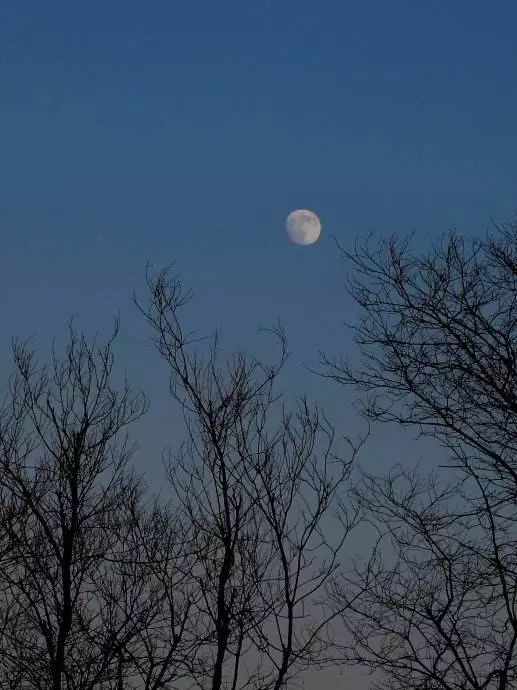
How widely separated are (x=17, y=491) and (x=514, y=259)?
20.5 ft

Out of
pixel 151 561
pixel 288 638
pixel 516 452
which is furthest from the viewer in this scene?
pixel 151 561

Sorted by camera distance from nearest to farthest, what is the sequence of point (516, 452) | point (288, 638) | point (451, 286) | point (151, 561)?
point (516, 452) → point (451, 286) → point (288, 638) → point (151, 561)

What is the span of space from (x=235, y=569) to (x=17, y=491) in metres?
2.76

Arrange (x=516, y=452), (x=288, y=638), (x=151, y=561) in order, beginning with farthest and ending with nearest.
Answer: (x=151, y=561)
(x=288, y=638)
(x=516, y=452)

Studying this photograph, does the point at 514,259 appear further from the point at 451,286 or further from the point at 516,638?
the point at 516,638

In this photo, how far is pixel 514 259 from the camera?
30.2 ft

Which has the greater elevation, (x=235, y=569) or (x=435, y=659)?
(x=235, y=569)

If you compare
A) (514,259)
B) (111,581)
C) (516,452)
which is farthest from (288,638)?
(514,259)

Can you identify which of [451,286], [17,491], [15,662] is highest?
[451,286]

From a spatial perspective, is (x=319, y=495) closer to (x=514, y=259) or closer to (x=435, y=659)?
(x=435, y=659)

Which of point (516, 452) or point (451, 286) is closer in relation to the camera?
point (516, 452)

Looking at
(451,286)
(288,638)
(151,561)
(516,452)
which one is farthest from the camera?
(151,561)

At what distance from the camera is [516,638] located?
1056 cm

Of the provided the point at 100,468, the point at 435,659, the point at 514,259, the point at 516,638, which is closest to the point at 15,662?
the point at 100,468
